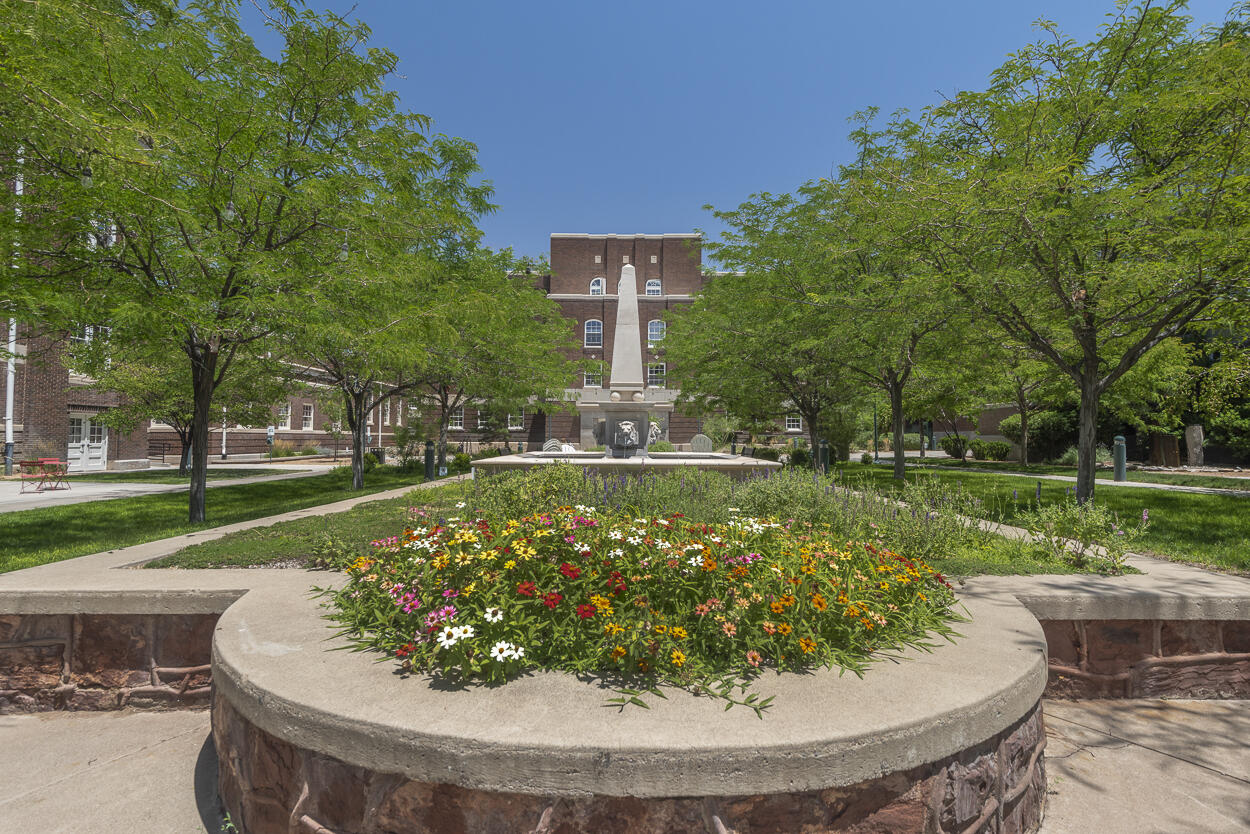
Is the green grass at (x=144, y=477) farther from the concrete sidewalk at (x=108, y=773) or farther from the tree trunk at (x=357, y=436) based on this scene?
the concrete sidewalk at (x=108, y=773)

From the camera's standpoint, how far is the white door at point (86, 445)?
2462cm

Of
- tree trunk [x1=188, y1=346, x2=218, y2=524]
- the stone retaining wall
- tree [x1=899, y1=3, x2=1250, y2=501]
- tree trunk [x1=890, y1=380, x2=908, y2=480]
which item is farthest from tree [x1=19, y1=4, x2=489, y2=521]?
tree trunk [x1=890, y1=380, x2=908, y2=480]

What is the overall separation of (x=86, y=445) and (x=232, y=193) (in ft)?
80.7

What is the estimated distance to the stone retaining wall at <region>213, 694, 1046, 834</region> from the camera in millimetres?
2254

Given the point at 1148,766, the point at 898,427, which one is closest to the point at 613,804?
the point at 1148,766

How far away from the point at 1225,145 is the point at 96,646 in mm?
14084

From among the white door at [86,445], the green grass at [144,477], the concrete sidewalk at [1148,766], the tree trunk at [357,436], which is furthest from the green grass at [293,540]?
the white door at [86,445]

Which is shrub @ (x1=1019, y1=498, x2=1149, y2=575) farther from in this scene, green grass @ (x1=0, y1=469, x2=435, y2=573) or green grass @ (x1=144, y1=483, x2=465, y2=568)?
green grass @ (x1=0, y1=469, x2=435, y2=573)

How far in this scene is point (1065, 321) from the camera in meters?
9.72

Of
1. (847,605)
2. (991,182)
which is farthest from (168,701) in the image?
(991,182)

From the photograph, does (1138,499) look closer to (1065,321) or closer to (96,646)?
(1065,321)

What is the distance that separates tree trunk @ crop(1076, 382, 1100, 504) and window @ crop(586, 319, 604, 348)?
40865mm

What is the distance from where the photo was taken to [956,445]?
34000mm

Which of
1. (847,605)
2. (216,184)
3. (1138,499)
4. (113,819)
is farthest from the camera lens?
(1138,499)
